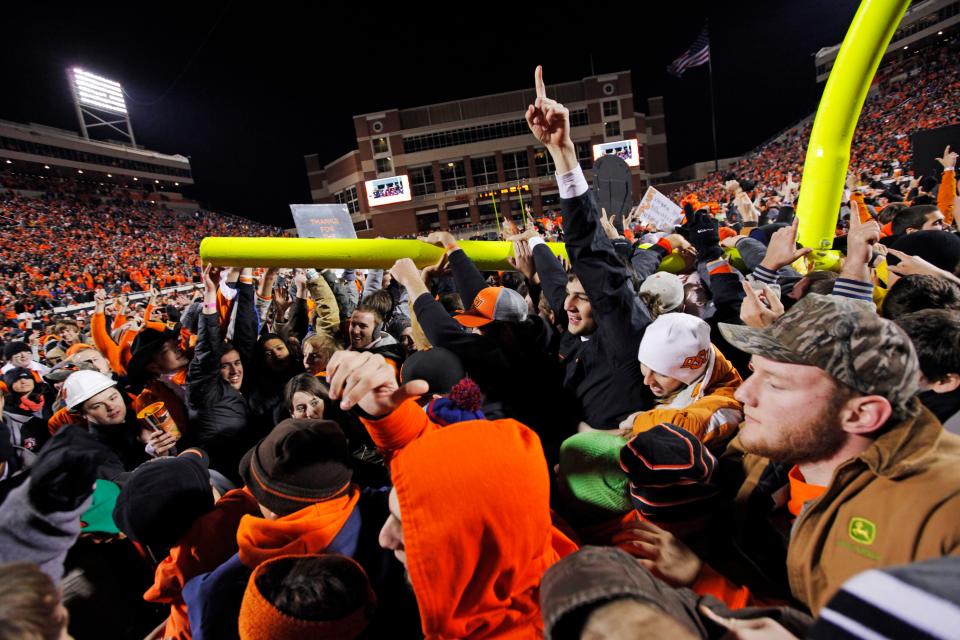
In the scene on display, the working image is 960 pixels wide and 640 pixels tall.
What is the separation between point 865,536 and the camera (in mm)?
1067

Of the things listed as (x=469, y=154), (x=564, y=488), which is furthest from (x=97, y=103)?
(x=564, y=488)

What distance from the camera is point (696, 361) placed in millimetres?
2094

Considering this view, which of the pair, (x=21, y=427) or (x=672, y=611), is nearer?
(x=672, y=611)

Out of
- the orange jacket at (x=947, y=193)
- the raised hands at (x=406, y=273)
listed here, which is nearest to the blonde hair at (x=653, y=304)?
the raised hands at (x=406, y=273)

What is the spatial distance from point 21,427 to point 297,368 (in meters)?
2.47

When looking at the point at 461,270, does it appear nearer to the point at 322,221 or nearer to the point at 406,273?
the point at 406,273

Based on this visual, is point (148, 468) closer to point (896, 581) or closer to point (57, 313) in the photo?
point (896, 581)

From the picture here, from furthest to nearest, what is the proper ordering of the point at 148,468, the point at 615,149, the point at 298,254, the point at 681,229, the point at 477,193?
the point at 477,193, the point at 615,149, the point at 681,229, the point at 298,254, the point at 148,468

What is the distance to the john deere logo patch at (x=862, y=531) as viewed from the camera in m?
1.06

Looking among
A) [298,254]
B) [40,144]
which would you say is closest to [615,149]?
[298,254]

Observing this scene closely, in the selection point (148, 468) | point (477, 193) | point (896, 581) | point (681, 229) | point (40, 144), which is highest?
point (40, 144)

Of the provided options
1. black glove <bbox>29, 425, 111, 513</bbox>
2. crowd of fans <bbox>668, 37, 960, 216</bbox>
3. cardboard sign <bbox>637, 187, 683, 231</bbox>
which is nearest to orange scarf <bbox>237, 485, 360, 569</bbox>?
black glove <bbox>29, 425, 111, 513</bbox>

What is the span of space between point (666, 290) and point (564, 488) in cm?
196

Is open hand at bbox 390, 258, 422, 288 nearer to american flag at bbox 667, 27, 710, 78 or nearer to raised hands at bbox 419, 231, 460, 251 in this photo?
raised hands at bbox 419, 231, 460, 251
